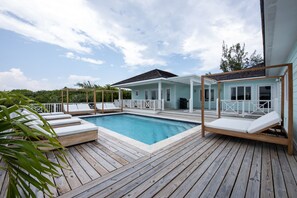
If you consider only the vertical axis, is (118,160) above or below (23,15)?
below

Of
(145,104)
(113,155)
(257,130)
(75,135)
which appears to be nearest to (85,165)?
(113,155)

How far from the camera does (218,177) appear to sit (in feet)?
6.57

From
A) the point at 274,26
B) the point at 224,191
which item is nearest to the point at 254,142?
the point at 224,191

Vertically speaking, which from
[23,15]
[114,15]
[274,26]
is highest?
[114,15]

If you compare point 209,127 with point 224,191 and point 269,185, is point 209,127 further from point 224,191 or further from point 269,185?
point 224,191

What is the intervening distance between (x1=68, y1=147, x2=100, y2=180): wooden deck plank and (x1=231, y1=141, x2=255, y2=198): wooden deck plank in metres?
2.08

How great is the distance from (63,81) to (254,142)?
18345 mm

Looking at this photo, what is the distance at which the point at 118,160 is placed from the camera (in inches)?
102

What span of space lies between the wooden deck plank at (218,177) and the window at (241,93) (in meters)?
8.25

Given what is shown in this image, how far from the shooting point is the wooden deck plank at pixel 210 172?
1.72 m

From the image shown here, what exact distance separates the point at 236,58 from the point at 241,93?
A: 45.6ft

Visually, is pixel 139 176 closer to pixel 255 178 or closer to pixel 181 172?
pixel 181 172

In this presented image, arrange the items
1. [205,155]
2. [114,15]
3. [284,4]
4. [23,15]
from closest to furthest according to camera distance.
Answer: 1. [284,4]
2. [205,155]
3. [23,15]
4. [114,15]

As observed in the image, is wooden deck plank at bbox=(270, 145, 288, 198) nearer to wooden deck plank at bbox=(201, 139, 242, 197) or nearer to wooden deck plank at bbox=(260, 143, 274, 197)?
wooden deck plank at bbox=(260, 143, 274, 197)
